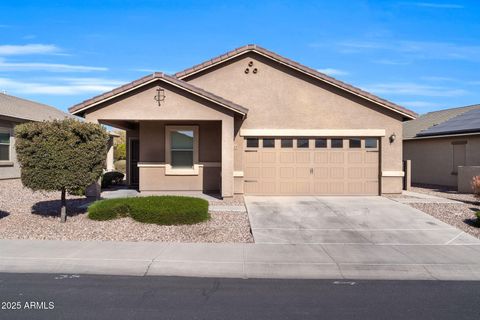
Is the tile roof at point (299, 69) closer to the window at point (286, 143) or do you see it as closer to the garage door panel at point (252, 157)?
the window at point (286, 143)

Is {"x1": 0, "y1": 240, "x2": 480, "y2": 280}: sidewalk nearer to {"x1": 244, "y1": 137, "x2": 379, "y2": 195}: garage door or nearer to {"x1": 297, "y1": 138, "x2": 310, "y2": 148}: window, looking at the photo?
{"x1": 244, "y1": 137, "x2": 379, "y2": 195}: garage door

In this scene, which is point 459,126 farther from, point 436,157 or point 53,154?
point 53,154

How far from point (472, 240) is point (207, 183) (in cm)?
955

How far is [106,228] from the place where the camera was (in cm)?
1088

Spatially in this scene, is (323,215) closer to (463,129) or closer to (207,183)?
(207,183)

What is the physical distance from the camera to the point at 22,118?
76.3 feet

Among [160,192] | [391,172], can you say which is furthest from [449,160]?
[160,192]

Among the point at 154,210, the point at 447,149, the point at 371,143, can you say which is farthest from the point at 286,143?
the point at 447,149

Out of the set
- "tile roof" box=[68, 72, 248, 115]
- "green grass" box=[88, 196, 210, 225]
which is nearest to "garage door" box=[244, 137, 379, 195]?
"tile roof" box=[68, 72, 248, 115]

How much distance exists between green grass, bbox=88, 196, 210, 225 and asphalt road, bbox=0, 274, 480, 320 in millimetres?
3969

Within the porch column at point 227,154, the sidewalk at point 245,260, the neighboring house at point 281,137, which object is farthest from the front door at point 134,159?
the sidewalk at point 245,260

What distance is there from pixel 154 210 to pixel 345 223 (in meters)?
5.04

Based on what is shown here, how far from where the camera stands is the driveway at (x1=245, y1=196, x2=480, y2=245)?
10.3 meters

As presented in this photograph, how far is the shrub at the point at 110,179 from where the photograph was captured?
774 inches
